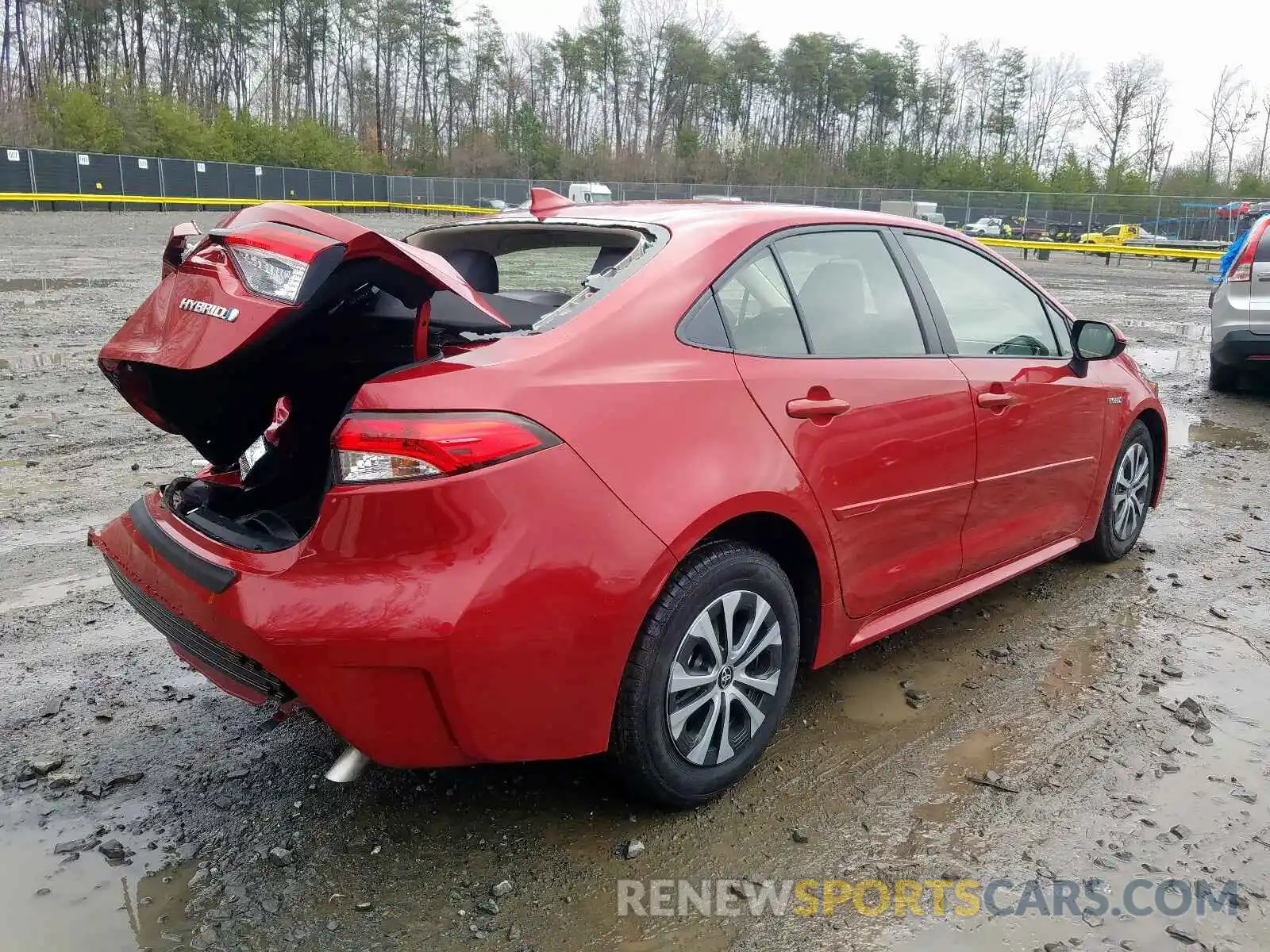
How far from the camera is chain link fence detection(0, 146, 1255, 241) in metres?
37.7

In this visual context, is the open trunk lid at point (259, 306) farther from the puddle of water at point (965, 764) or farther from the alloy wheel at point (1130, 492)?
the alloy wheel at point (1130, 492)

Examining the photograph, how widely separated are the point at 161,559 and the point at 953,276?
283 centimetres

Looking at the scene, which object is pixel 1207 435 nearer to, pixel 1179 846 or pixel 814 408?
pixel 1179 846

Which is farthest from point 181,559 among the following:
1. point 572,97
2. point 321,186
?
point 572,97

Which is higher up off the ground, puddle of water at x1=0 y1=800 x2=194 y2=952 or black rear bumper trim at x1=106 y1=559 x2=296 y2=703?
black rear bumper trim at x1=106 y1=559 x2=296 y2=703

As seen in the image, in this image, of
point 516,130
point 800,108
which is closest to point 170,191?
point 516,130

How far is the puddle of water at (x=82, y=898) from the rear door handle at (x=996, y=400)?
2817mm

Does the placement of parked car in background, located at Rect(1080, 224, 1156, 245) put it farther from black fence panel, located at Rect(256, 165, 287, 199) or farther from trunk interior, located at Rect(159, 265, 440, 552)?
trunk interior, located at Rect(159, 265, 440, 552)

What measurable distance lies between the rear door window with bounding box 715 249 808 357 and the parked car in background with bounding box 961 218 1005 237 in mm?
44552

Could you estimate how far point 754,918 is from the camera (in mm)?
2373

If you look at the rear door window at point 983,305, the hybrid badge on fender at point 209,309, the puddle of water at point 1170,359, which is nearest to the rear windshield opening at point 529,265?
the hybrid badge on fender at point 209,309

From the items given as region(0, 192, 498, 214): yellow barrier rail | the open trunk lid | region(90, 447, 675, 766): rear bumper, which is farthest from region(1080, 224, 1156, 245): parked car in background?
region(90, 447, 675, 766): rear bumper

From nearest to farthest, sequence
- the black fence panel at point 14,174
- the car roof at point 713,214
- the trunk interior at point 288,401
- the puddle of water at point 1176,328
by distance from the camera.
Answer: the trunk interior at point 288,401, the car roof at point 713,214, the puddle of water at point 1176,328, the black fence panel at point 14,174

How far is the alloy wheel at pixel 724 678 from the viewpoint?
8.52 feet
